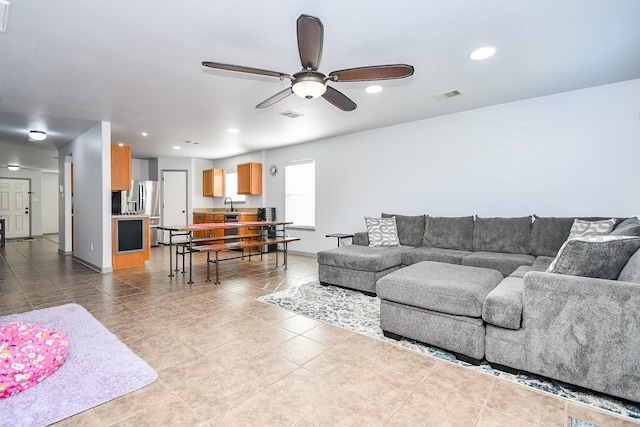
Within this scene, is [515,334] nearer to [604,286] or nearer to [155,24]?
[604,286]

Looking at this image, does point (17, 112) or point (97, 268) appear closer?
point (17, 112)

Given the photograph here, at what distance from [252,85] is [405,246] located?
306 centimetres

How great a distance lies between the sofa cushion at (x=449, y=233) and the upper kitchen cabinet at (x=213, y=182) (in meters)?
6.27

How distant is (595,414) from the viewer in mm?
1643

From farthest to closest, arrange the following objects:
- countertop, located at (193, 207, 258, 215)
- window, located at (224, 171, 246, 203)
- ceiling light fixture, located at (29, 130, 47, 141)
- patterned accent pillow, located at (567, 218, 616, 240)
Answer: window, located at (224, 171, 246, 203) < countertop, located at (193, 207, 258, 215) < ceiling light fixture, located at (29, 130, 47, 141) < patterned accent pillow, located at (567, 218, 616, 240)

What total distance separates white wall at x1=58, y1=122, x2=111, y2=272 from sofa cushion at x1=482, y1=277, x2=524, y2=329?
18.5ft

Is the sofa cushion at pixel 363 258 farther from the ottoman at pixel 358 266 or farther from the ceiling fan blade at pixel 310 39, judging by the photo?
the ceiling fan blade at pixel 310 39

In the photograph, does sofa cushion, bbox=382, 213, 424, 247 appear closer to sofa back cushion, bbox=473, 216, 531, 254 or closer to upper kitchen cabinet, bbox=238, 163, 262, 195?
sofa back cushion, bbox=473, 216, 531, 254

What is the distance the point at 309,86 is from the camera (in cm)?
233

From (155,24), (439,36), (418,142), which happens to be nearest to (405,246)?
(418,142)

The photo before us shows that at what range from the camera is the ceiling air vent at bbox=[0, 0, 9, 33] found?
2.03 meters

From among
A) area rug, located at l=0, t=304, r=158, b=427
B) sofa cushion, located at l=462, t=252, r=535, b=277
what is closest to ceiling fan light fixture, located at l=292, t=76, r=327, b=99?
area rug, located at l=0, t=304, r=158, b=427

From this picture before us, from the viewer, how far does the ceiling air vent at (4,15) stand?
203cm

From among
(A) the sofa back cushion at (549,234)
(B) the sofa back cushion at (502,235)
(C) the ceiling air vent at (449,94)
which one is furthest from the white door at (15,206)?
(A) the sofa back cushion at (549,234)
